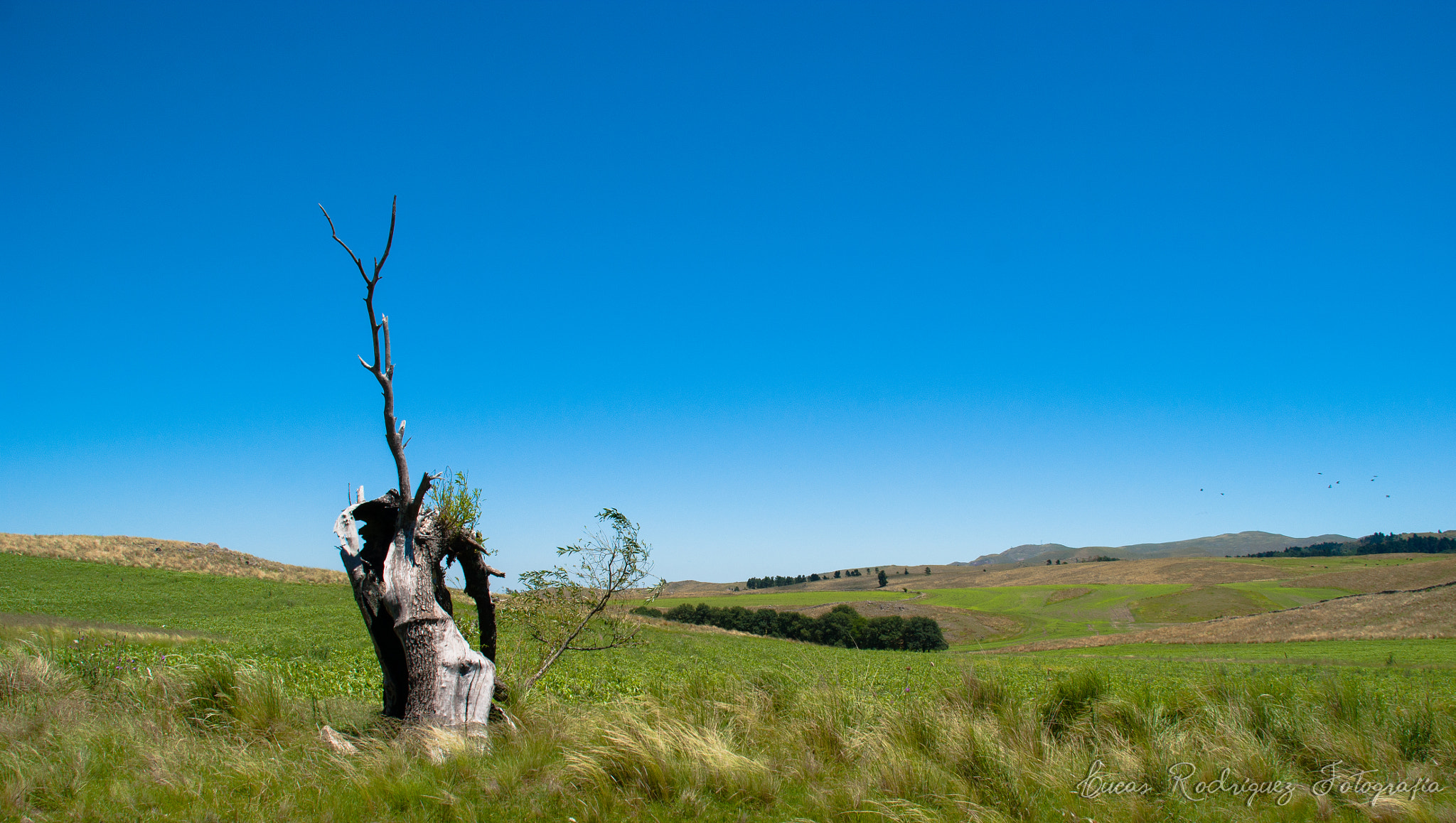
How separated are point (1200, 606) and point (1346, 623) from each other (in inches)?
1590

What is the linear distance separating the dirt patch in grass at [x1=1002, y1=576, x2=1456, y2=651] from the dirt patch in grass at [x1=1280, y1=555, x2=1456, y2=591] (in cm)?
1582

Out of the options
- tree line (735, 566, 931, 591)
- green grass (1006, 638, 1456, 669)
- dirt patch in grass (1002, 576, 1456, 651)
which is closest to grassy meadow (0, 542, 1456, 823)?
green grass (1006, 638, 1456, 669)

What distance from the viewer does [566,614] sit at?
948 centimetres

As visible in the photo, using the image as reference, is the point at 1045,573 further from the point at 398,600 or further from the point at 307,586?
the point at 398,600

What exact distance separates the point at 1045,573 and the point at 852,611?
74.2 meters

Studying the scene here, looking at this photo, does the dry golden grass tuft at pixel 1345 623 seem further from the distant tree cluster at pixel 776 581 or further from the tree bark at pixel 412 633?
the distant tree cluster at pixel 776 581

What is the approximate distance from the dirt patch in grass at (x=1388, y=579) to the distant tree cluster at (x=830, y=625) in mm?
39434

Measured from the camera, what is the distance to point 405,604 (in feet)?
24.6

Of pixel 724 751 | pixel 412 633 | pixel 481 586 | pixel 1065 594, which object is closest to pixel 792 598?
pixel 1065 594

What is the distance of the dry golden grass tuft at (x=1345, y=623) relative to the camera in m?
37.5

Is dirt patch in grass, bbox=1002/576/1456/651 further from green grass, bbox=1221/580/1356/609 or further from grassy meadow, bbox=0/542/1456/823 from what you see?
grassy meadow, bbox=0/542/1456/823

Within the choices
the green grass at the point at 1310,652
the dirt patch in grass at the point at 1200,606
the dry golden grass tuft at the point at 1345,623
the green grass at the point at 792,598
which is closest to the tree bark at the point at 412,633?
the green grass at the point at 1310,652

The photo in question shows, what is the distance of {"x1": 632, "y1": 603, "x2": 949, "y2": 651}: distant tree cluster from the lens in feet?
198

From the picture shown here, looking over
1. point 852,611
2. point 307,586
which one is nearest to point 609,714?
Answer: point 307,586
